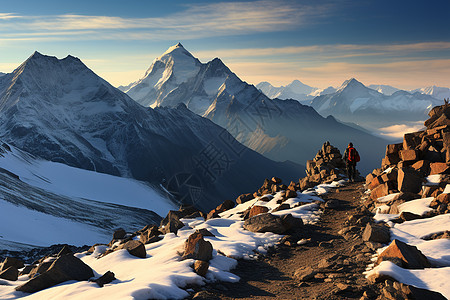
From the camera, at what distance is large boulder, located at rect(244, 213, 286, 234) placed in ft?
54.1

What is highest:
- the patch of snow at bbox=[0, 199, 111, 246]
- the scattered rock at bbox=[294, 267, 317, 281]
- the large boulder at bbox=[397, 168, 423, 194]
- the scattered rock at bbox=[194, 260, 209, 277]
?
the large boulder at bbox=[397, 168, 423, 194]

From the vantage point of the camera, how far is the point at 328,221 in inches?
722

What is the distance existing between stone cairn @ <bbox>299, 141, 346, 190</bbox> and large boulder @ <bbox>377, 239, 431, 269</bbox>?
22.2 m

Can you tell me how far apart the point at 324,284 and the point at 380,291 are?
1.70 m

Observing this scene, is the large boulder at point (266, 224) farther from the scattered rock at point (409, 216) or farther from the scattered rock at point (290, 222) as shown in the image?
the scattered rock at point (409, 216)

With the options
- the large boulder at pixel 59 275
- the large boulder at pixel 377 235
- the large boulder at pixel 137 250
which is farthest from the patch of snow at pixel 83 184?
the large boulder at pixel 377 235

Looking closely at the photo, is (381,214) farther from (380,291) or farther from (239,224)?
(380,291)

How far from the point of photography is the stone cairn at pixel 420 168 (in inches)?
700

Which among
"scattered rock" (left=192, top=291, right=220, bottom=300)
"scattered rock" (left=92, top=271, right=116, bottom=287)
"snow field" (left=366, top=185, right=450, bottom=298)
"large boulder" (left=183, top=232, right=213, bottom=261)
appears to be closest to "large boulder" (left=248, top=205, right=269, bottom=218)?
"snow field" (left=366, top=185, right=450, bottom=298)

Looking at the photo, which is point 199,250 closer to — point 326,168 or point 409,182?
point 409,182

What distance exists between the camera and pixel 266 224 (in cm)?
1686

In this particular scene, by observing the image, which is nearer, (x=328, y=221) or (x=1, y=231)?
(x=328, y=221)

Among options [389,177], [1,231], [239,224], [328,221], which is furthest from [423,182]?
[1,231]

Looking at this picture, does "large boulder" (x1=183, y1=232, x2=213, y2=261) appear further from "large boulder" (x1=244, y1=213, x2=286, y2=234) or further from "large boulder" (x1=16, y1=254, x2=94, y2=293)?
"large boulder" (x1=244, y1=213, x2=286, y2=234)
